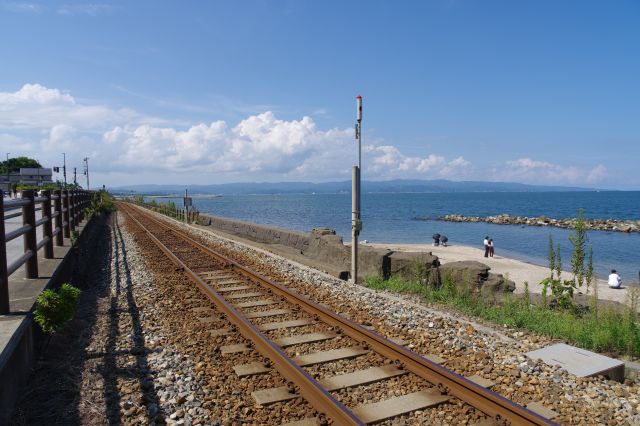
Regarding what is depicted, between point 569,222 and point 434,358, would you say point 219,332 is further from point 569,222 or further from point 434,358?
point 569,222

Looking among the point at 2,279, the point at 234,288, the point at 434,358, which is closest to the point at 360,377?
the point at 434,358

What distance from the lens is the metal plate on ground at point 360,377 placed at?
14.9ft

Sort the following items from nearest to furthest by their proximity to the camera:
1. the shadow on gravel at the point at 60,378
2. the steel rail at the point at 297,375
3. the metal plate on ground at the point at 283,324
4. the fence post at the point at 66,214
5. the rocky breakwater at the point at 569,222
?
the steel rail at the point at 297,375 < the shadow on gravel at the point at 60,378 < the metal plate on ground at the point at 283,324 < the fence post at the point at 66,214 < the rocky breakwater at the point at 569,222

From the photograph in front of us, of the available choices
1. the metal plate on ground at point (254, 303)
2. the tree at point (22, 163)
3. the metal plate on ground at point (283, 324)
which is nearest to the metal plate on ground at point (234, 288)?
the metal plate on ground at point (254, 303)

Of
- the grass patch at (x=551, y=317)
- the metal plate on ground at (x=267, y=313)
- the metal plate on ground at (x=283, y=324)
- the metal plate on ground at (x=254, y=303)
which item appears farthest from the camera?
the metal plate on ground at (x=254, y=303)

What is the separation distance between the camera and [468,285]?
9672mm

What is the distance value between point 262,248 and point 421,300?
798 centimetres

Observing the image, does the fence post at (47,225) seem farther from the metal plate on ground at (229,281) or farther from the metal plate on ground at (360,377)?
the metal plate on ground at (360,377)

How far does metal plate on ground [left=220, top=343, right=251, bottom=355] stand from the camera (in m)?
5.42

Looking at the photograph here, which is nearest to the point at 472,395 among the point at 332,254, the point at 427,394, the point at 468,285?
the point at 427,394

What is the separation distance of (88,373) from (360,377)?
2.89m

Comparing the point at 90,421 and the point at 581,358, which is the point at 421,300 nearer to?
the point at 581,358

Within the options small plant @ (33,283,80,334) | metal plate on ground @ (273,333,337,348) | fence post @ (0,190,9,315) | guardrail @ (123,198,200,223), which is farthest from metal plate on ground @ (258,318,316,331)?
guardrail @ (123,198,200,223)

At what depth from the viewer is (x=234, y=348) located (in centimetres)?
552
